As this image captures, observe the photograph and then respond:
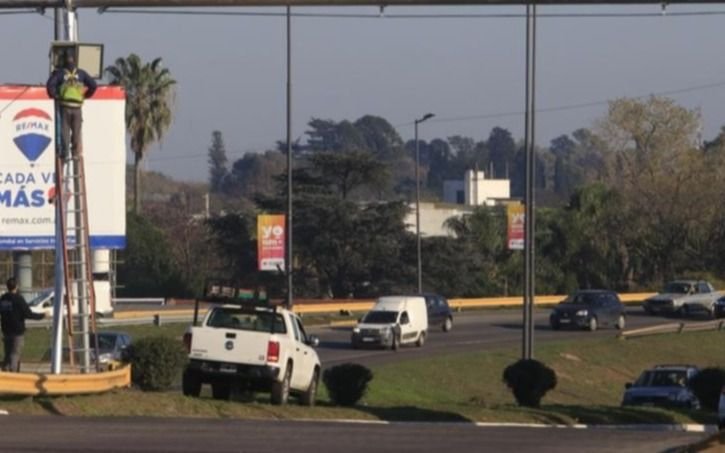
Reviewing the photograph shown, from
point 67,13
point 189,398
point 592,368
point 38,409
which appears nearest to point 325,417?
point 189,398

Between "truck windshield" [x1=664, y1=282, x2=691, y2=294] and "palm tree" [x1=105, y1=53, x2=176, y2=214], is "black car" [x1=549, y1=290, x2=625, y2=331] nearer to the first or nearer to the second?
"truck windshield" [x1=664, y1=282, x2=691, y2=294]

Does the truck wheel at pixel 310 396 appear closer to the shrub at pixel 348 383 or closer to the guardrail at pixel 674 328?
the shrub at pixel 348 383

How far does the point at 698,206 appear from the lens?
325 ft

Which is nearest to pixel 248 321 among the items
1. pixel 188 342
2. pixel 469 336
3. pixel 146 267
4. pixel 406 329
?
pixel 188 342

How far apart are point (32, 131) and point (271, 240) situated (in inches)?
514

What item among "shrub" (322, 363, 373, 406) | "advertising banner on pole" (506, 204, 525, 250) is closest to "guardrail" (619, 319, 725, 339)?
"advertising banner on pole" (506, 204, 525, 250)

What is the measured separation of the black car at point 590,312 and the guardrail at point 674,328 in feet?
3.80

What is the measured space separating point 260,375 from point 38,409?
229 inches

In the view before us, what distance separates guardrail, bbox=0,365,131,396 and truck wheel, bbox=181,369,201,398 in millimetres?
4308

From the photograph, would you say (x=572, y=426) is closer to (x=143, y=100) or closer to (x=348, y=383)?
(x=348, y=383)

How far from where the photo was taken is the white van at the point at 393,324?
57.4 meters

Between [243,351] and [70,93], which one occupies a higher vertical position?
[70,93]

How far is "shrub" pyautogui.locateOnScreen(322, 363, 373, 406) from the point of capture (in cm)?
3102

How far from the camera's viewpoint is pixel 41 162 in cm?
4831
